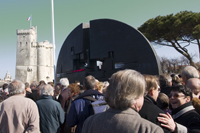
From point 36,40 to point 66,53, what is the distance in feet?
145

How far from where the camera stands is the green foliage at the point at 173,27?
15102 millimetres

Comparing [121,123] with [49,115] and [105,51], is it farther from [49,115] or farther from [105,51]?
[105,51]

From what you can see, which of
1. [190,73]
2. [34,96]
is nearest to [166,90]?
[190,73]

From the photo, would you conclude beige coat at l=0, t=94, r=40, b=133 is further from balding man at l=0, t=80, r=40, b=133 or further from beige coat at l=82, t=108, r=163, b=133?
beige coat at l=82, t=108, r=163, b=133

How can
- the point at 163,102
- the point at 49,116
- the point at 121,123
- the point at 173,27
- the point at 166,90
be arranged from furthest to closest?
the point at 173,27 → the point at 166,90 → the point at 49,116 → the point at 163,102 → the point at 121,123

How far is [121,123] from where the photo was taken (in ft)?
4.02

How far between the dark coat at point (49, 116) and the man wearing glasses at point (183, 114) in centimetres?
196

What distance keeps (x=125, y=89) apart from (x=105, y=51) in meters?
7.05

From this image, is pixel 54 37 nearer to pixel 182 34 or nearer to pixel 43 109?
pixel 43 109

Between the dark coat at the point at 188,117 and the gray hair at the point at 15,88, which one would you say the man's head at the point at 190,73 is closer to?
the dark coat at the point at 188,117

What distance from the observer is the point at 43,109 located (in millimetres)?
3160

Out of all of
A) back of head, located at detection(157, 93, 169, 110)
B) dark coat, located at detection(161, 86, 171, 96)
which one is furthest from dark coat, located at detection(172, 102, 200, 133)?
dark coat, located at detection(161, 86, 171, 96)

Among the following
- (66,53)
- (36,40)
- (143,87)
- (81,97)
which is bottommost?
(81,97)

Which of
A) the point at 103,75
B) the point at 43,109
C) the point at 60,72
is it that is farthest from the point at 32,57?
the point at 43,109
